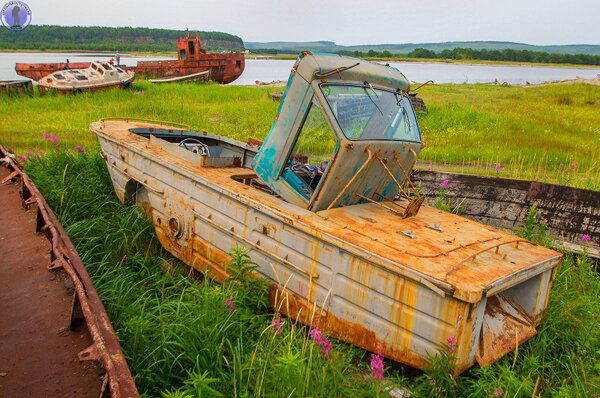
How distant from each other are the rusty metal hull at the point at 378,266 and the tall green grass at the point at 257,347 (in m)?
0.17

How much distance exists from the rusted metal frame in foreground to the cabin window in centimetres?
201

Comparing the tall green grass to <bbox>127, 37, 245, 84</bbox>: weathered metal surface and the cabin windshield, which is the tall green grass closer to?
the cabin windshield

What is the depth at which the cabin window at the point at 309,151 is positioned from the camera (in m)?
4.35

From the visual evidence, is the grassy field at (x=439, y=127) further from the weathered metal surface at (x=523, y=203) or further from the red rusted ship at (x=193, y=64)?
the red rusted ship at (x=193, y=64)

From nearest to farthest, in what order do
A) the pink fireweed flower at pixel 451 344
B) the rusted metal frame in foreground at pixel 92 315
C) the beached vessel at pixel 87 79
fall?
1. the rusted metal frame in foreground at pixel 92 315
2. the pink fireweed flower at pixel 451 344
3. the beached vessel at pixel 87 79

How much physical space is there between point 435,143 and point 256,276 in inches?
399

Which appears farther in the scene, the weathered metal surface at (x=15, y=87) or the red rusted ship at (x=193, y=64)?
the red rusted ship at (x=193, y=64)

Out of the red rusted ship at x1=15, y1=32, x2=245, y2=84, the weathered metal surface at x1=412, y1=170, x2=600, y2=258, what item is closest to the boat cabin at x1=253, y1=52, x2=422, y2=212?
the weathered metal surface at x1=412, y1=170, x2=600, y2=258

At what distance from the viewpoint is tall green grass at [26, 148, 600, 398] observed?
3.09m

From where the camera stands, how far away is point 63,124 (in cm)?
1237

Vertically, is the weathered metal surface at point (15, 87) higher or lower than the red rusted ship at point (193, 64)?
lower

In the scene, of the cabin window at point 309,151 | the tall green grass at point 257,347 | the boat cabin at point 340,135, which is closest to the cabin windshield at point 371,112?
the boat cabin at point 340,135

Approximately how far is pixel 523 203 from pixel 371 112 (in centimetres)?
317

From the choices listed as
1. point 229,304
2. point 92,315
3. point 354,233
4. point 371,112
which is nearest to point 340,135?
point 371,112
